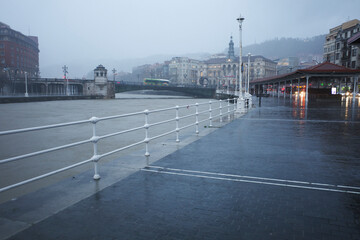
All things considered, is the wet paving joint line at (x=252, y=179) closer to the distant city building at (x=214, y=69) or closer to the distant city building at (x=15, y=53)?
the distant city building at (x=15, y=53)

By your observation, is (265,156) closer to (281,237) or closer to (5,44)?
(281,237)

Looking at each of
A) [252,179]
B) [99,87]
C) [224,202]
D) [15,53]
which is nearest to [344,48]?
[99,87]

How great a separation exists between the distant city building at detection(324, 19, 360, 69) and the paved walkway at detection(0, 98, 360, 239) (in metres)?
72.7

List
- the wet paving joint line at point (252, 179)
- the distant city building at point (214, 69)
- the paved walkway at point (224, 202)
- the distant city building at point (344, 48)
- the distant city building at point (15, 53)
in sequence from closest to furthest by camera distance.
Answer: the paved walkway at point (224, 202) → the wet paving joint line at point (252, 179) → the distant city building at point (344, 48) → the distant city building at point (15, 53) → the distant city building at point (214, 69)

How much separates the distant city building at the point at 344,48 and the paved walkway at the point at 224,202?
72.7 meters

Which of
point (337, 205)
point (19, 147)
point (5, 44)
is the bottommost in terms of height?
point (19, 147)

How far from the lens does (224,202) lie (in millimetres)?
4336

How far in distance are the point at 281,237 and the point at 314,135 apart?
326 inches

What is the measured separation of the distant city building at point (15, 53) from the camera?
4346 inches

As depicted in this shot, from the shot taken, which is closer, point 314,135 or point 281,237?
point 281,237

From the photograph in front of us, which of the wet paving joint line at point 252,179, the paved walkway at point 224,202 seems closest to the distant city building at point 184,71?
the paved walkway at point 224,202

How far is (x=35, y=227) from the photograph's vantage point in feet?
11.8

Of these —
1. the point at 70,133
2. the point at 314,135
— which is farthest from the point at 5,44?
the point at 314,135

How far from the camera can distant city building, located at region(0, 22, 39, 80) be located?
110394 mm
